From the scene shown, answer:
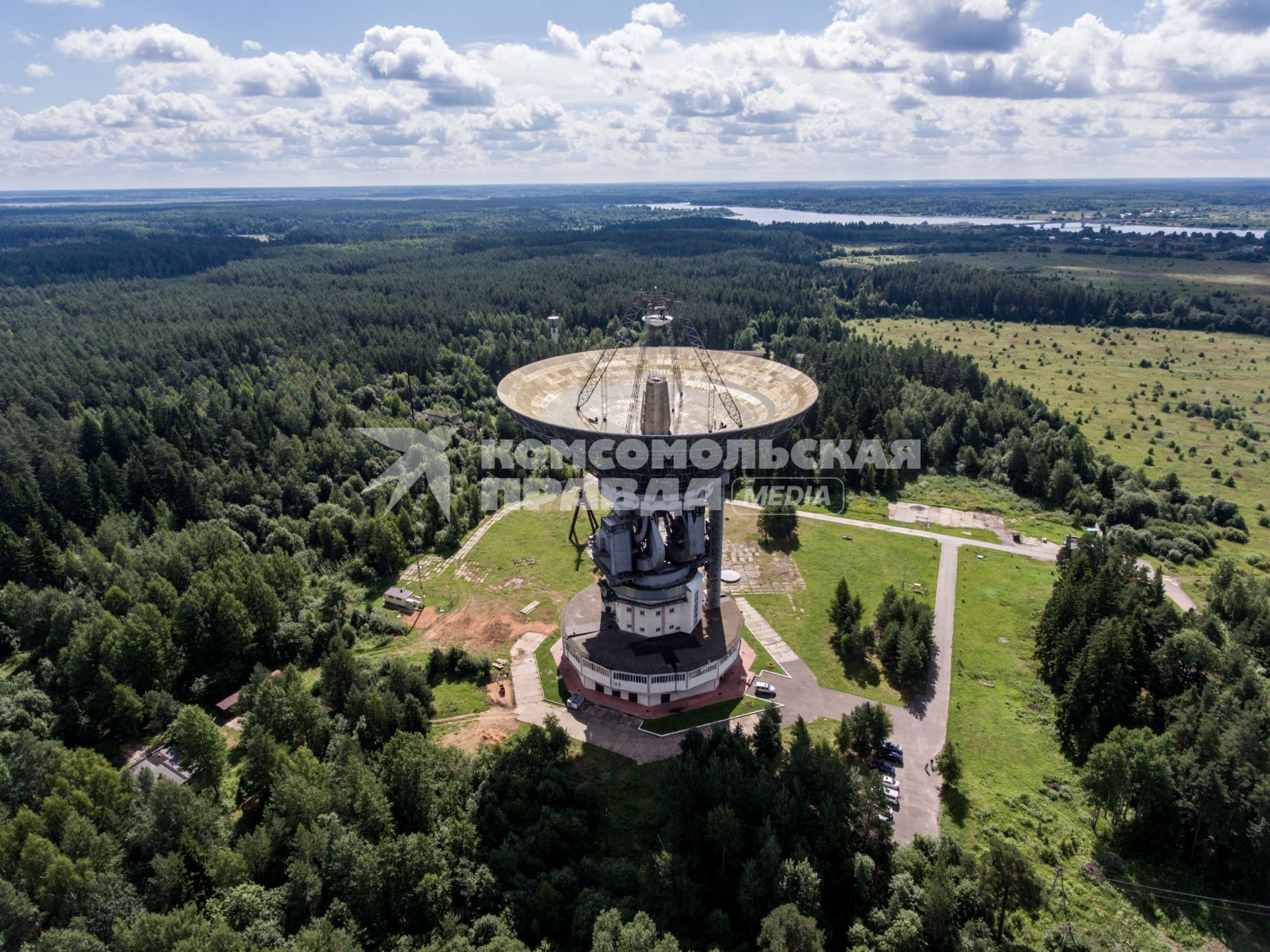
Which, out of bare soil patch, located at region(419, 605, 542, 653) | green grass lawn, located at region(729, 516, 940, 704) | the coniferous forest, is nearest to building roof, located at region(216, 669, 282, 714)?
the coniferous forest

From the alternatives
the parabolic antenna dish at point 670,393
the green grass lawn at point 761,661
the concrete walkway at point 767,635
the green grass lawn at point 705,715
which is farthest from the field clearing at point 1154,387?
the green grass lawn at point 705,715

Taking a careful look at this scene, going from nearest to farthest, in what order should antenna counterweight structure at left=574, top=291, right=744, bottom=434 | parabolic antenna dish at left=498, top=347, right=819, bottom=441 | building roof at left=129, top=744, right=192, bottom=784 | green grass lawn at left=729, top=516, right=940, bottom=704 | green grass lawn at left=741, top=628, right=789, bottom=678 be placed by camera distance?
building roof at left=129, top=744, right=192, bottom=784 → parabolic antenna dish at left=498, top=347, right=819, bottom=441 → antenna counterweight structure at left=574, top=291, right=744, bottom=434 → green grass lawn at left=729, top=516, right=940, bottom=704 → green grass lawn at left=741, top=628, right=789, bottom=678

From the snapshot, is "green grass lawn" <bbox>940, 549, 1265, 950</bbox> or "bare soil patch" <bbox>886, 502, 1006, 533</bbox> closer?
"green grass lawn" <bbox>940, 549, 1265, 950</bbox>

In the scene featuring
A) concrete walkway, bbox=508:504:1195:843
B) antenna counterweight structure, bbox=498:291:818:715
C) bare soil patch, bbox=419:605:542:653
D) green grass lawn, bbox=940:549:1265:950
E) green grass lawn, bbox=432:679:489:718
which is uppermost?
antenna counterweight structure, bbox=498:291:818:715

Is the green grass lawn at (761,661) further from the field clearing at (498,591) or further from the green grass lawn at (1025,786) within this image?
the field clearing at (498,591)

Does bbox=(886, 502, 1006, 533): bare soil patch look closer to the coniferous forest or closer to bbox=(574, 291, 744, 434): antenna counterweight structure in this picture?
the coniferous forest

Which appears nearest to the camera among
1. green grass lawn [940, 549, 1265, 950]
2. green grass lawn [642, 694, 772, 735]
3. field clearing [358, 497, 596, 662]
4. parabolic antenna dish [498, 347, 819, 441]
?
green grass lawn [940, 549, 1265, 950]

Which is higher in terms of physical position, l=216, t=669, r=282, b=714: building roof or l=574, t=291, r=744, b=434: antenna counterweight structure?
l=574, t=291, r=744, b=434: antenna counterweight structure
